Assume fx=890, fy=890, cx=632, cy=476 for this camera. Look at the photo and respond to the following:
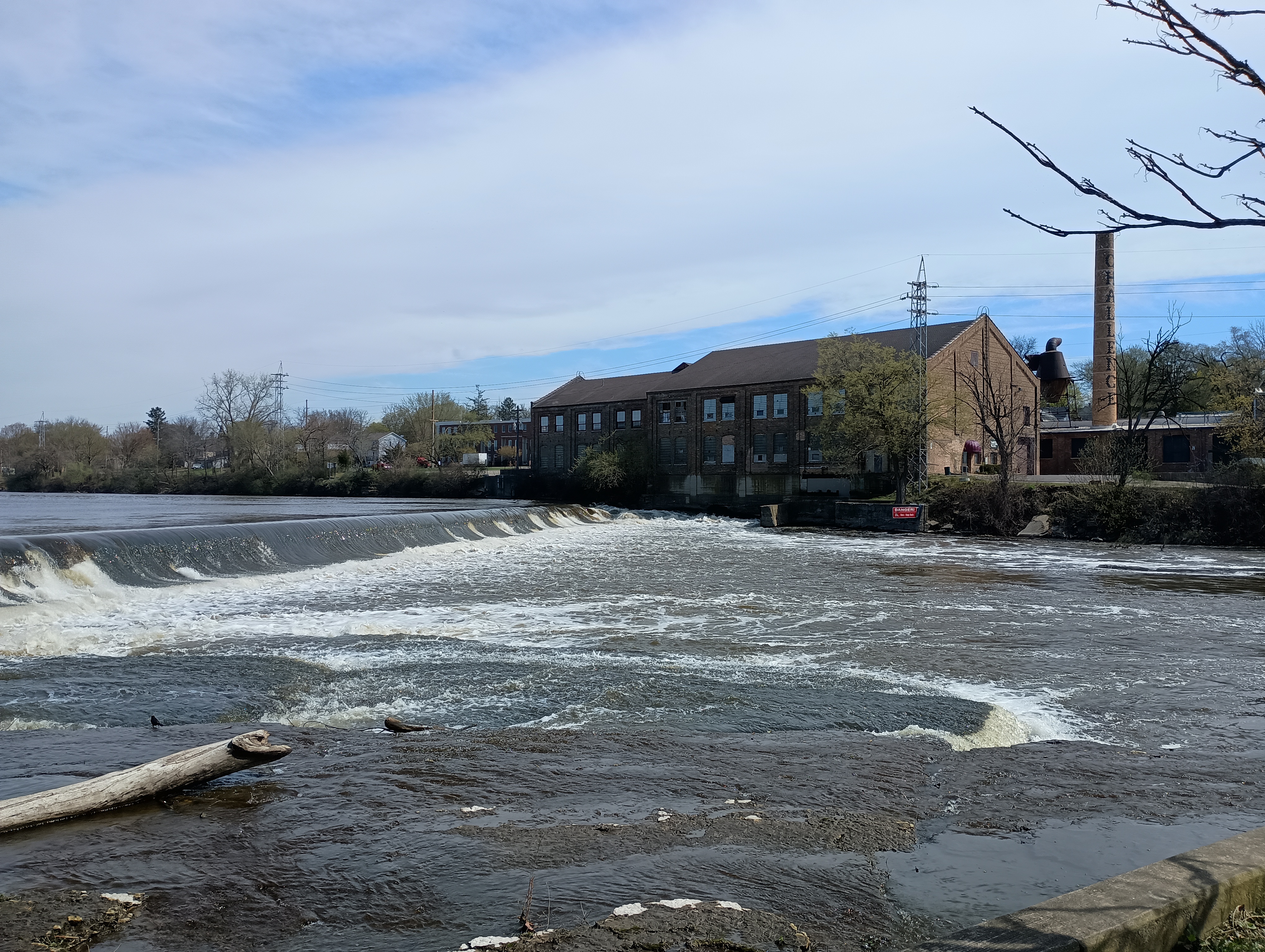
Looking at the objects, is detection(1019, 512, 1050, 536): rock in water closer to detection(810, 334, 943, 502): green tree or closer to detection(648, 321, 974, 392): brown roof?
detection(810, 334, 943, 502): green tree

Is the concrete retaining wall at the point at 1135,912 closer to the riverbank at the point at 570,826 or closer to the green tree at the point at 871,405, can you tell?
the riverbank at the point at 570,826

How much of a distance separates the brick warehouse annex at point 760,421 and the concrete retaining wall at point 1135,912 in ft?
140

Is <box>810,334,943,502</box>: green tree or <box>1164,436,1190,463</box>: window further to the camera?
<box>1164,436,1190,463</box>: window

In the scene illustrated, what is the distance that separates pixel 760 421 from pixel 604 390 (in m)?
17.1

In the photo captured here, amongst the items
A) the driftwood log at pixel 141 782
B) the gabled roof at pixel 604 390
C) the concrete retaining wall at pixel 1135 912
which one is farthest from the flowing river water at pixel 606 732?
the gabled roof at pixel 604 390

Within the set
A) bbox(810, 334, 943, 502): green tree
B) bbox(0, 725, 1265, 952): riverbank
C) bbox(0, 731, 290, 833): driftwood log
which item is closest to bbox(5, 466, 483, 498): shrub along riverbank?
bbox(810, 334, 943, 502): green tree

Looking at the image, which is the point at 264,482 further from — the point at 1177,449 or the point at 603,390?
the point at 1177,449

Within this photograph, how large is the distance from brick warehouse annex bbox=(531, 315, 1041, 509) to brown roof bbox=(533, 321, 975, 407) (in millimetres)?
109

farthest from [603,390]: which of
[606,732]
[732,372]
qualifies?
[606,732]

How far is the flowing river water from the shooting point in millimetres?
4875

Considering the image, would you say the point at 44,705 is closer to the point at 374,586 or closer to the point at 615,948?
the point at 615,948

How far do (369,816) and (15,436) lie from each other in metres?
105

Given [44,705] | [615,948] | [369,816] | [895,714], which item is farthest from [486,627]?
[615,948]

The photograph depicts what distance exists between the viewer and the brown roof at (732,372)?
50812 millimetres
